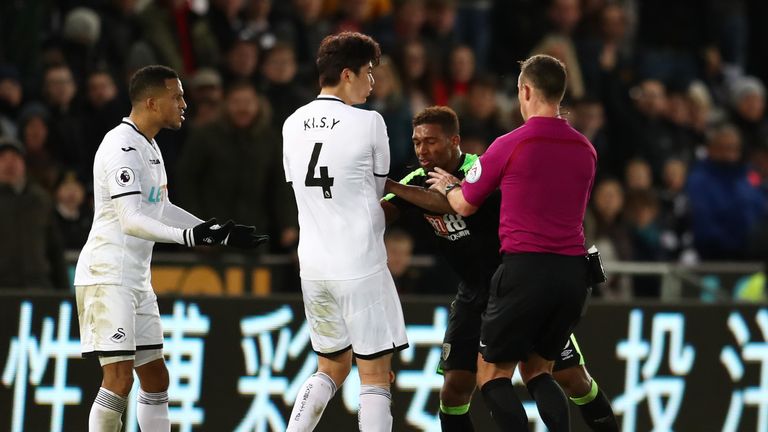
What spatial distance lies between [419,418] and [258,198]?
110 inches

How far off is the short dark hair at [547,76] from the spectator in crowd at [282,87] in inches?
212

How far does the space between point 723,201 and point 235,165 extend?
15.3ft

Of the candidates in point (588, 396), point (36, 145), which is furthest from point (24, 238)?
point (588, 396)

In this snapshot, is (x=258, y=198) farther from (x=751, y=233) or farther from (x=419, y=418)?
(x=751, y=233)

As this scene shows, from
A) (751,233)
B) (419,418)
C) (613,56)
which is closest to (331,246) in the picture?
(419,418)

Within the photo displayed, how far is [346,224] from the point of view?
7.02 meters

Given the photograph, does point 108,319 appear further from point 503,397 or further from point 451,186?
point 503,397

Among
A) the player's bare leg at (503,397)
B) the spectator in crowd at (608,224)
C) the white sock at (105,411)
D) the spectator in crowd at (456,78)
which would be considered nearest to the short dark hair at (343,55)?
the player's bare leg at (503,397)

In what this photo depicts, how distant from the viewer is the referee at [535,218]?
6.93 meters

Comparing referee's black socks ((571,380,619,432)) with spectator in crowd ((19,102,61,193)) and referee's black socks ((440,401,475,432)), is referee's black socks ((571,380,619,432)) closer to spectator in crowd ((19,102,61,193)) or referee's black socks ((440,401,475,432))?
referee's black socks ((440,401,475,432))

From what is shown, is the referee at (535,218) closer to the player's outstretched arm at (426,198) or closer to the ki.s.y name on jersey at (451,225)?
the player's outstretched arm at (426,198)

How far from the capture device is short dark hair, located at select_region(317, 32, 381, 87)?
7.08m

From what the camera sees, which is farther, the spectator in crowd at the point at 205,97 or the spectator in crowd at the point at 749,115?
the spectator in crowd at the point at 749,115

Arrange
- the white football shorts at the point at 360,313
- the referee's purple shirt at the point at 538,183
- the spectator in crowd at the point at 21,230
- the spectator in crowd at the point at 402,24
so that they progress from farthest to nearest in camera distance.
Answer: the spectator in crowd at the point at 402,24, the spectator in crowd at the point at 21,230, the white football shorts at the point at 360,313, the referee's purple shirt at the point at 538,183
